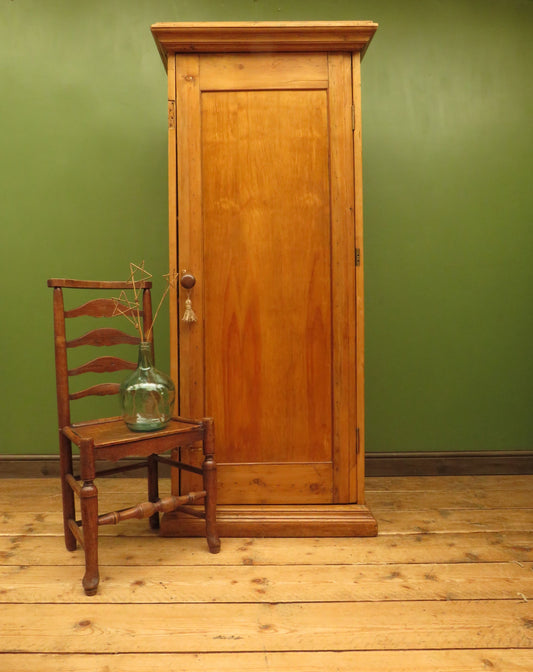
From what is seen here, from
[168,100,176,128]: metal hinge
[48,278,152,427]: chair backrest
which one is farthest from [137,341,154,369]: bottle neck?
[168,100,176,128]: metal hinge

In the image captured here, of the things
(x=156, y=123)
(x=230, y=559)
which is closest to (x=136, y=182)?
(x=156, y=123)

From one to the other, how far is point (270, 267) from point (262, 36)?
0.87 metres

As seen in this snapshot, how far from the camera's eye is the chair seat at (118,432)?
62.5 inches

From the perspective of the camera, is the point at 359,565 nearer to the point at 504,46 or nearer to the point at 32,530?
the point at 32,530

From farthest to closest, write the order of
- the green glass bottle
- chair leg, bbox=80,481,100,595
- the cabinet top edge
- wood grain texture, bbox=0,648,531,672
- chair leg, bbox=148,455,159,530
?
chair leg, bbox=148,455,159,530 → the cabinet top edge → the green glass bottle → chair leg, bbox=80,481,100,595 → wood grain texture, bbox=0,648,531,672

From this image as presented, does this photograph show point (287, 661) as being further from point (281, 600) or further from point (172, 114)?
point (172, 114)

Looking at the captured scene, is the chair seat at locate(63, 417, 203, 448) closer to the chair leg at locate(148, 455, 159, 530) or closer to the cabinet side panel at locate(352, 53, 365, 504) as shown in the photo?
the chair leg at locate(148, 455, 159, 530)

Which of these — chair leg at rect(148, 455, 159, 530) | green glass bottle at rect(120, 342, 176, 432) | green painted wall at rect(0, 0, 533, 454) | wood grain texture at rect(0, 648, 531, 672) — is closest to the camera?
wood grain texture at rect(0, 648, 531, 672)

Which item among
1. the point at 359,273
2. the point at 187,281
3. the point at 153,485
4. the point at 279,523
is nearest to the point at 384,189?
the point at 359,273

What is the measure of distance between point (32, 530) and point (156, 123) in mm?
2000

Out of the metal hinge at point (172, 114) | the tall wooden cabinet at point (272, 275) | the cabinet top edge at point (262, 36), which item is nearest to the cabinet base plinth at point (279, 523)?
the tall wooden cabinet at point (272, 275)

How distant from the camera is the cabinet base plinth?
1.87 metres

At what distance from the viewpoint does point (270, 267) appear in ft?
6.32

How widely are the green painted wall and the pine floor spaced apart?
2.31 ft
